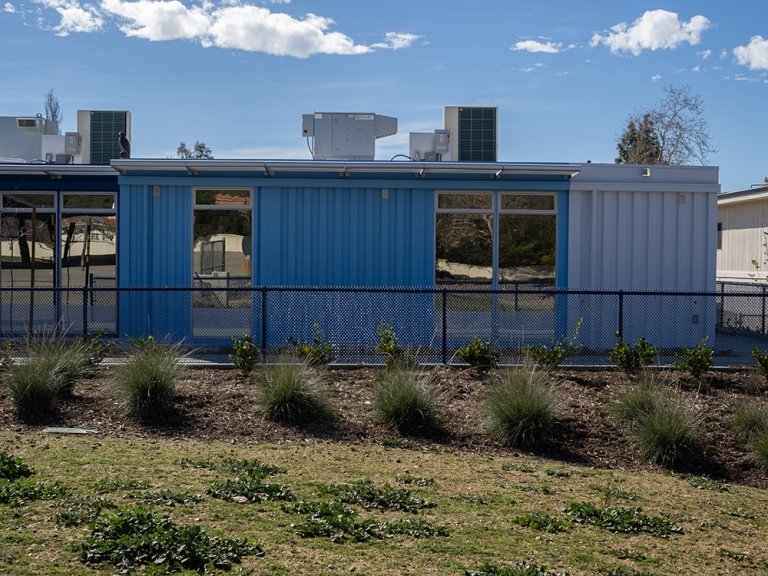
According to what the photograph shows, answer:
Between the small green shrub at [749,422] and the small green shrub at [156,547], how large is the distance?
20.1 ft

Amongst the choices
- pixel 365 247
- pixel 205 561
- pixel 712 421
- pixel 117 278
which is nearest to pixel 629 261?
pixel 365 247

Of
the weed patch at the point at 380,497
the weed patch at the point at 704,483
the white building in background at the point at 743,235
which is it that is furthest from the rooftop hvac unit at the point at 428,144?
the weed patch at the point at 380,497

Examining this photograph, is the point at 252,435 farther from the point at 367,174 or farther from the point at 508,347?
the point at 367,174

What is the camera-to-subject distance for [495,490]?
809 cm

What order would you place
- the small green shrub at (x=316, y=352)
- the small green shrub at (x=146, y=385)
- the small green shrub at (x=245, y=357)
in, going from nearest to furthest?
1. the small green shrub at (x=146, y=385)
2. the small green shrub at (x=316, y=352)
3. the small green shrub at (x=245, y=357)

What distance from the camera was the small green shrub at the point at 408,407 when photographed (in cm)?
1030

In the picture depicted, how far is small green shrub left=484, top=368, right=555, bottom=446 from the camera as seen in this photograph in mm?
10039

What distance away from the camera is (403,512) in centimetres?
717

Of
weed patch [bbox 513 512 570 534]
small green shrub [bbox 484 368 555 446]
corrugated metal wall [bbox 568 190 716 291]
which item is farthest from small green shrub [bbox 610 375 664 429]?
corrugated metal wall [bbox 568 190 716 291]

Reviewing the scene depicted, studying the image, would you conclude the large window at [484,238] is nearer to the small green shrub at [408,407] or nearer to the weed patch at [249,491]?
the small green shrub at [408,407]

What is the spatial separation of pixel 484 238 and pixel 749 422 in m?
6.66

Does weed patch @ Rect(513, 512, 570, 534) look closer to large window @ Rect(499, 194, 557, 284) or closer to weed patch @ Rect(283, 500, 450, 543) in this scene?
weed patch @ Rect(283, 500, 450, 543)

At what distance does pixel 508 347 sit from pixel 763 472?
17.8 feet

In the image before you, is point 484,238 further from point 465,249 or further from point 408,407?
point 408,407
